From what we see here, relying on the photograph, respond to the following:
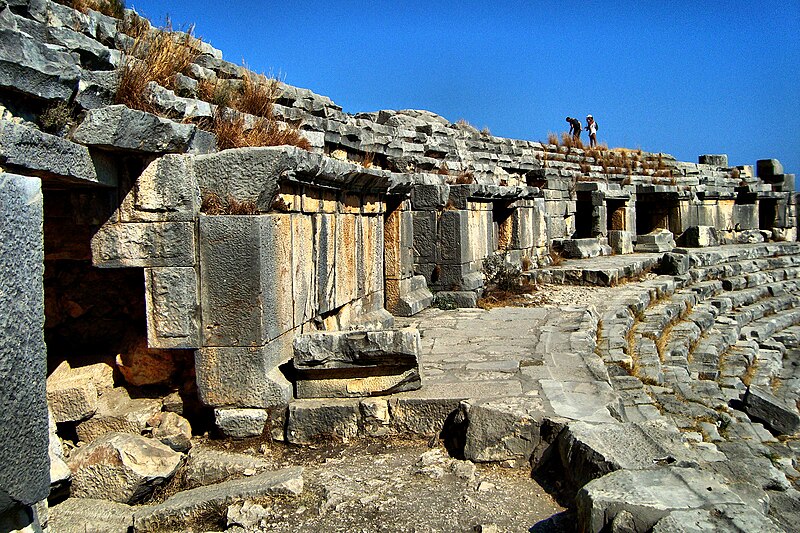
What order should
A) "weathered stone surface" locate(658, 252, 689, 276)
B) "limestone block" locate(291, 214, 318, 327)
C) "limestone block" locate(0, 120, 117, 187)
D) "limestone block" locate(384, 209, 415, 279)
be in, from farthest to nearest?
"weathered stone surface" locate(658, 252, 689, 276) < "limestone block" locate(384, 209, 415, 279) < "limestone block" locate(291, 214, 318, 327) < "limestone block" locate(0, 120, 117, 187)

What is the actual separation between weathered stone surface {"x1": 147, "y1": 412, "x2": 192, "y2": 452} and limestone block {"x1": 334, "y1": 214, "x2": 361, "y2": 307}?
1.94 m

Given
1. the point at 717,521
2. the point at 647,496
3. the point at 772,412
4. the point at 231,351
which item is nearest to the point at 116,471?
the point at 231,351

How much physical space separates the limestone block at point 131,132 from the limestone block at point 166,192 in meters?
0.11

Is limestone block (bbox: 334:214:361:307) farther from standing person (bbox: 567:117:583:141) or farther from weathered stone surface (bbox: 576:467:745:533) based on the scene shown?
standing person (bbox: 567:117:583:141)

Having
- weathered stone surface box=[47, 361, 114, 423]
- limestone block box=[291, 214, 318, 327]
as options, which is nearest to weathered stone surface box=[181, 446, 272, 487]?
weathered stone surface box=[47, 361, 114, 423]

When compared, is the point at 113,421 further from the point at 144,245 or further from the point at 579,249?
the point at 579,249

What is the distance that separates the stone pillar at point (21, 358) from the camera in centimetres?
233

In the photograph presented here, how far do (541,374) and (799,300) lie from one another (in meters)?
11.7

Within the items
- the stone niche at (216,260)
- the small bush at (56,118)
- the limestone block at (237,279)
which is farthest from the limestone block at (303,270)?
the small bush at (56,118)

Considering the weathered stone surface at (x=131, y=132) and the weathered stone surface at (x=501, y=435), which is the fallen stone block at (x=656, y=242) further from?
the weathered stone surface at (x=131, y=132)

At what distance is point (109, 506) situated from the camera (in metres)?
4.14

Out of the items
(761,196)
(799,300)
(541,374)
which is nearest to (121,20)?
(541,374)

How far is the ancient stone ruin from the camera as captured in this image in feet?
11.0

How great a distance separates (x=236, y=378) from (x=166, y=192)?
1.36 metres
